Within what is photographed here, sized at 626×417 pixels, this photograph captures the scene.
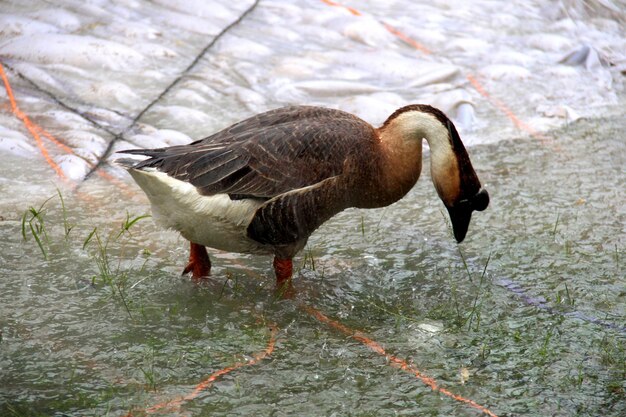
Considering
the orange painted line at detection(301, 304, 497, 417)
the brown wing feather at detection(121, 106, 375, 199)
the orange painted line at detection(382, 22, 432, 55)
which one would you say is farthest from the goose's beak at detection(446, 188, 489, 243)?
the orange painted line at detection(382, 22, 432, 55)

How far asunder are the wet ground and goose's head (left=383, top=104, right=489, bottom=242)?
17.7 inches

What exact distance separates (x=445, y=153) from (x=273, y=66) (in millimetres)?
2951

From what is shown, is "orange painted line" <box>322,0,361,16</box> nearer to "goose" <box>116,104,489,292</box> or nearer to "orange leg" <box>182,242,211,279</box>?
"goose" <box>116,104,489,292</box>

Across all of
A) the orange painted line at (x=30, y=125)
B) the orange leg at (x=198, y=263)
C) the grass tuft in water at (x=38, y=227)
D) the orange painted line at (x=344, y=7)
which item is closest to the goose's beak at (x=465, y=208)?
the orange leg at (x=198, y=263)

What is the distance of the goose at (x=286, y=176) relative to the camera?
163 inches

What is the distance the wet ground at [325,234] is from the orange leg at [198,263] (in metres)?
0.10

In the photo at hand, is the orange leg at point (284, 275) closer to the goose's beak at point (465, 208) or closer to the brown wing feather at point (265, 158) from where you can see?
the brown wing feather at point (265, 158)

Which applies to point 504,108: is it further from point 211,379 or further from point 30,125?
point 211,379

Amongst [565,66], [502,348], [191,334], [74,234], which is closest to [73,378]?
[191,334]

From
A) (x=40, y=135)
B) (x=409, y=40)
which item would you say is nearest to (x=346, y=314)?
(x=40, y=135)

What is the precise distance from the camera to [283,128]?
428 cm

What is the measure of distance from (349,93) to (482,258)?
2.31 m

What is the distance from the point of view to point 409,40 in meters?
7.57

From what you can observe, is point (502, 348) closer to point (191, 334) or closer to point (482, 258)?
point (482, 258)
